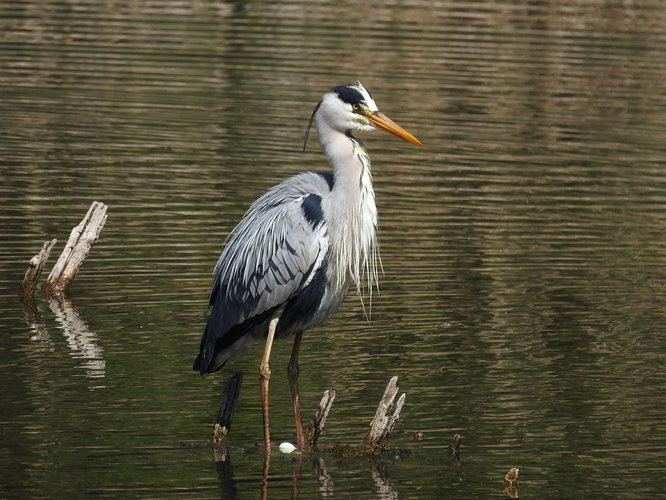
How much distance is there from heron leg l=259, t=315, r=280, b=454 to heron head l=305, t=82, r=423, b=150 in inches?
51.1

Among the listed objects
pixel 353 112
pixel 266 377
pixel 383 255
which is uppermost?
pixel 353 112

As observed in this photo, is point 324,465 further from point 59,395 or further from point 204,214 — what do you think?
point 204,214

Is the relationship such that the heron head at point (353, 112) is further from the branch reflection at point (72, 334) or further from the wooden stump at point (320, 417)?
the branch reflection at point (72, 334)

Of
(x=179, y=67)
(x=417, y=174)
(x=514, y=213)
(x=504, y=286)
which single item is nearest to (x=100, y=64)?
(x=179, y=67)

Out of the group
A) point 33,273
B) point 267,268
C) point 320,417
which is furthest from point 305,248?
point 33,273

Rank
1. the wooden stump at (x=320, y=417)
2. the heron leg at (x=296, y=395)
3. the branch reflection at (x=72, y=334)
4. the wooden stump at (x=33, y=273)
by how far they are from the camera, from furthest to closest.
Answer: the wooden stump at (x=33, y=273), the branch reflection at (x=72, y=334), the heron leg at (x=296, y=395), the wooden stump at (x=320, y=417)

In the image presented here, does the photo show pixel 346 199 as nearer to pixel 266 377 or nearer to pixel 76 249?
pixel 266 377

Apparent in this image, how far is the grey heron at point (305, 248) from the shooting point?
8953 millimetres

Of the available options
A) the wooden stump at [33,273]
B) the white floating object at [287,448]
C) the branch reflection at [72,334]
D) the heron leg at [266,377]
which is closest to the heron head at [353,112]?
the heron leg at [266,377]

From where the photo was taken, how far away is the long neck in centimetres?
900

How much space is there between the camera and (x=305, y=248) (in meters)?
8.94

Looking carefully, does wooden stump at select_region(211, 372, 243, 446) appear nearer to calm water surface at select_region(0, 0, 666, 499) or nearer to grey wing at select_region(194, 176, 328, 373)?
calm water surface at select_region(0, 0, 666, 499)

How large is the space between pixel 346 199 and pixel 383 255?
179 inches

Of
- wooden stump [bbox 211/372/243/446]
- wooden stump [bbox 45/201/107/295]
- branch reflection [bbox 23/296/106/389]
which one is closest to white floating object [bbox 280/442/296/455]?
wooden stump [bbox 211/372/243/446]
